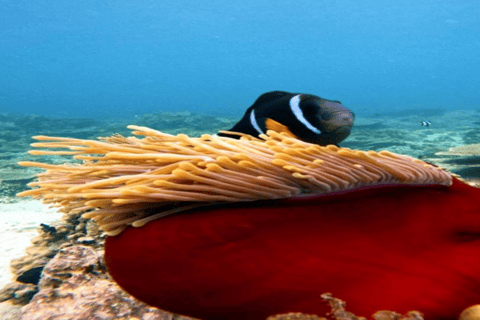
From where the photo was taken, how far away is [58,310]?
1077mm

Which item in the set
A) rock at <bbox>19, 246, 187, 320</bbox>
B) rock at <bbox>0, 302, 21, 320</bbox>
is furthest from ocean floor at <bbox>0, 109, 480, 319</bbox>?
rock at <bbox>19, 246, 187, 320</bbox>

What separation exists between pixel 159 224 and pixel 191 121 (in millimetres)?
12574

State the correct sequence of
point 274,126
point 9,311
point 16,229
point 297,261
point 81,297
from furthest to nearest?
point 16,229 → point 274,126 → point 9,311 → point 81,297 → point 297,261

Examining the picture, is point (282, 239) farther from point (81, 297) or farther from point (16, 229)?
point (16, 229)

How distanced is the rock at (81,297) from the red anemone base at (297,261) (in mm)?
332

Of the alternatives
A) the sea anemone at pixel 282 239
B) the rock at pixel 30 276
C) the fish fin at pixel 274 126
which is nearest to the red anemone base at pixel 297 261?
the sea anemone at pixel 282 239

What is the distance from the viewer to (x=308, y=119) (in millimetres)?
1462

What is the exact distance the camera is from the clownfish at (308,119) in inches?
57.2

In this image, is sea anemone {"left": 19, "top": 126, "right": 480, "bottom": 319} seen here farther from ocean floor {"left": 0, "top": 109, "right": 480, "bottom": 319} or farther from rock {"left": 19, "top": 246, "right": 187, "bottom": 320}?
ocean floor {"left": 0, "top": 109, "right": 480, "bottom": 319}

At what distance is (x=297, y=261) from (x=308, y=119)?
83cm

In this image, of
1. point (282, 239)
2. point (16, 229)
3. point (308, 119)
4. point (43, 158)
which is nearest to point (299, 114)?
point (308, 119)

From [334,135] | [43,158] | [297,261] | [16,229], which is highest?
[334,135]

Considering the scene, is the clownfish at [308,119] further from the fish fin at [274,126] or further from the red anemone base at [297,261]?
the red anemone base at [297,261]

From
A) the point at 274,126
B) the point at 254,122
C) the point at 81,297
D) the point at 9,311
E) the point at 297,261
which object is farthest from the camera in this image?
the point at 254,122
